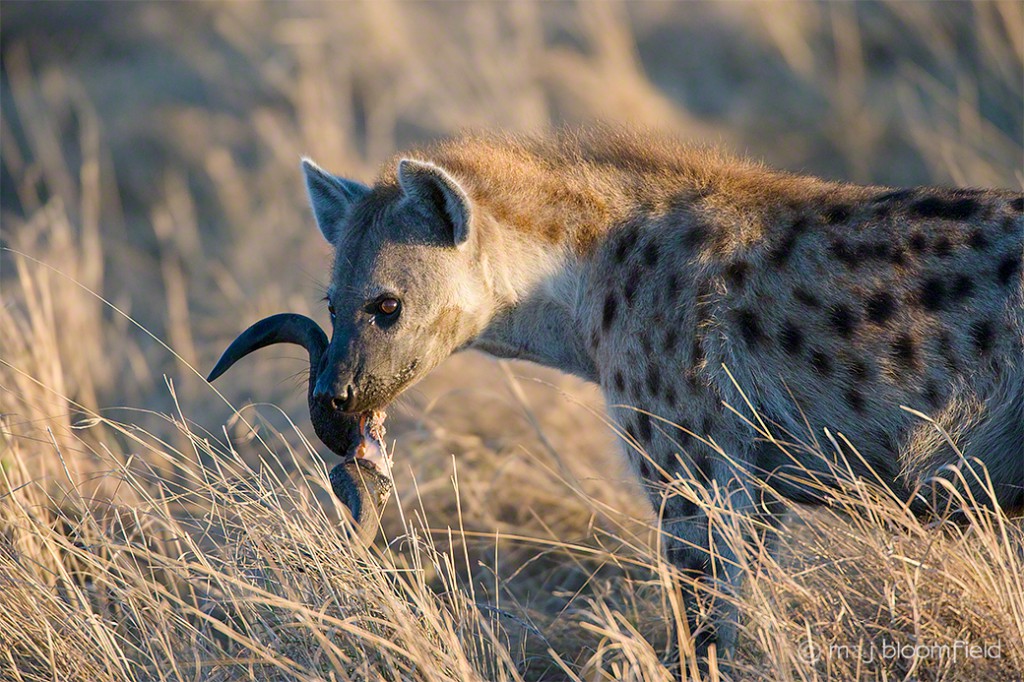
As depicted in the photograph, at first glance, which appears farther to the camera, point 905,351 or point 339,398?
point 339,398

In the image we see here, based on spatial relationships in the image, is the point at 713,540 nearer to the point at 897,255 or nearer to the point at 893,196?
the point at 897,255

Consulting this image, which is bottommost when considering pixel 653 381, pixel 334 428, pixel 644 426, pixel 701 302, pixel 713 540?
pixel 713 540

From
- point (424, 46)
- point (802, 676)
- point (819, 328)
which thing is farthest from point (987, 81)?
point (802, 676)

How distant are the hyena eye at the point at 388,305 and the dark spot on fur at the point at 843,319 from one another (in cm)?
121

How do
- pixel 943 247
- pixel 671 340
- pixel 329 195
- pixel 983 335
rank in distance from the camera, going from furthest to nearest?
pixel 329 195, pixel 671 340, pixel 943 247, pixel 983 335

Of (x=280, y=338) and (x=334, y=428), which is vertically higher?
(x=280, y=338)

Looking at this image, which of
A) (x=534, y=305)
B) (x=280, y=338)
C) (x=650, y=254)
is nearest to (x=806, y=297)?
(x=650, y=254)

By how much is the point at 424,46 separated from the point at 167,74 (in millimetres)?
2578

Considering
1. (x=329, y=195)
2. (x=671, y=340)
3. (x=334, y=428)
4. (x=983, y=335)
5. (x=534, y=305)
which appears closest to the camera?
(x=983, y=335)

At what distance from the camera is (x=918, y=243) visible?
3039mm

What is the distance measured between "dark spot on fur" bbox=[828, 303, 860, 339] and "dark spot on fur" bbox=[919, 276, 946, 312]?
0.17m

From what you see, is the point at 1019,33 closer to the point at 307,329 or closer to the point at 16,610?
the point at 307,329

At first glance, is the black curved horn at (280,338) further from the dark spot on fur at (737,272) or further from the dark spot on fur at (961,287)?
the dark spot on fur at (961,287)

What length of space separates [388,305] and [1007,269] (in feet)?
5.43
